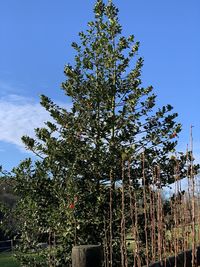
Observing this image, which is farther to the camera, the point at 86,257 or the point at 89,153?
the point at 89,153

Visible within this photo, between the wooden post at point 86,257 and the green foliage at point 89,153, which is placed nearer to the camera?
the wooden post at point 86,257

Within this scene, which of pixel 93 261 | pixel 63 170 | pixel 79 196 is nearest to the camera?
pixel 93 261

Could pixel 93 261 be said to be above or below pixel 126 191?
below

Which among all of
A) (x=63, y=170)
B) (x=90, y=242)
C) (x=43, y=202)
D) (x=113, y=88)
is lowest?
(x=90, y=242)

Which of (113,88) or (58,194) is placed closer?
(58,194)

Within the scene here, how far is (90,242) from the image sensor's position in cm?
604

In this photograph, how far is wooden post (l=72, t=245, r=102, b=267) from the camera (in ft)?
11.0

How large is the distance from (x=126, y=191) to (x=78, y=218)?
722mm

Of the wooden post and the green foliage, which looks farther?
the green foliage

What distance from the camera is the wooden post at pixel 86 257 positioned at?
336 cm

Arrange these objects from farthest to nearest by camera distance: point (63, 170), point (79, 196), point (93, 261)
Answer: point (63, 170) → point (79, 196) → point (93, 261)

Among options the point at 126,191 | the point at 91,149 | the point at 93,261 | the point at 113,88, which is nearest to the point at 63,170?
the point at 91,149

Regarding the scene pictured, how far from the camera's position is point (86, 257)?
3.37 meters

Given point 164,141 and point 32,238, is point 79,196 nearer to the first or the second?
point 32,238
